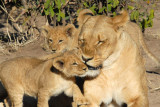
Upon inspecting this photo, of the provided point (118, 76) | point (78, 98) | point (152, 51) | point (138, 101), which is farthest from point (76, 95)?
point (152, 51)

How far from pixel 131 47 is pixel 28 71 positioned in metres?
1.54

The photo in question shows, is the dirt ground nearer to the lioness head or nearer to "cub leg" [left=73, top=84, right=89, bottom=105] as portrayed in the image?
"cub leg" [left=73, top=84, right=89, bottom=105]

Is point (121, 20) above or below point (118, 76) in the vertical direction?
above

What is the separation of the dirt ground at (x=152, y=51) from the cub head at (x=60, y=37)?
869 millimetres

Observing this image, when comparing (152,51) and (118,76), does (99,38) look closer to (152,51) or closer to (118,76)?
(118,76)

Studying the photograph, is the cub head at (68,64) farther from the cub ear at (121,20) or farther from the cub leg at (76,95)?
the cub ear at (121,20)

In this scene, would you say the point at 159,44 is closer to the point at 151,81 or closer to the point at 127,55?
the point at 151,81

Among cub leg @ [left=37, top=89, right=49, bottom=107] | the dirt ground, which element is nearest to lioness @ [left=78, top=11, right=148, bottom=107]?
cub leg @ [left=37, top=89, right=49, bottom=107]

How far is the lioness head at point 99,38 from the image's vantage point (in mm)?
3293

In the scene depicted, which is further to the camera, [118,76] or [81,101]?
[81,101]

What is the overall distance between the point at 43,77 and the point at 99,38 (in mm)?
1255

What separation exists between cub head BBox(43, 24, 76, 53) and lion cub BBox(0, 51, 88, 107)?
96 cm

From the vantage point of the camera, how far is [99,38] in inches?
131

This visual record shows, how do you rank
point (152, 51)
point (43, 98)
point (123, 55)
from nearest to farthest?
point (123, 55)
point (43, 98)
point (152, 51)
